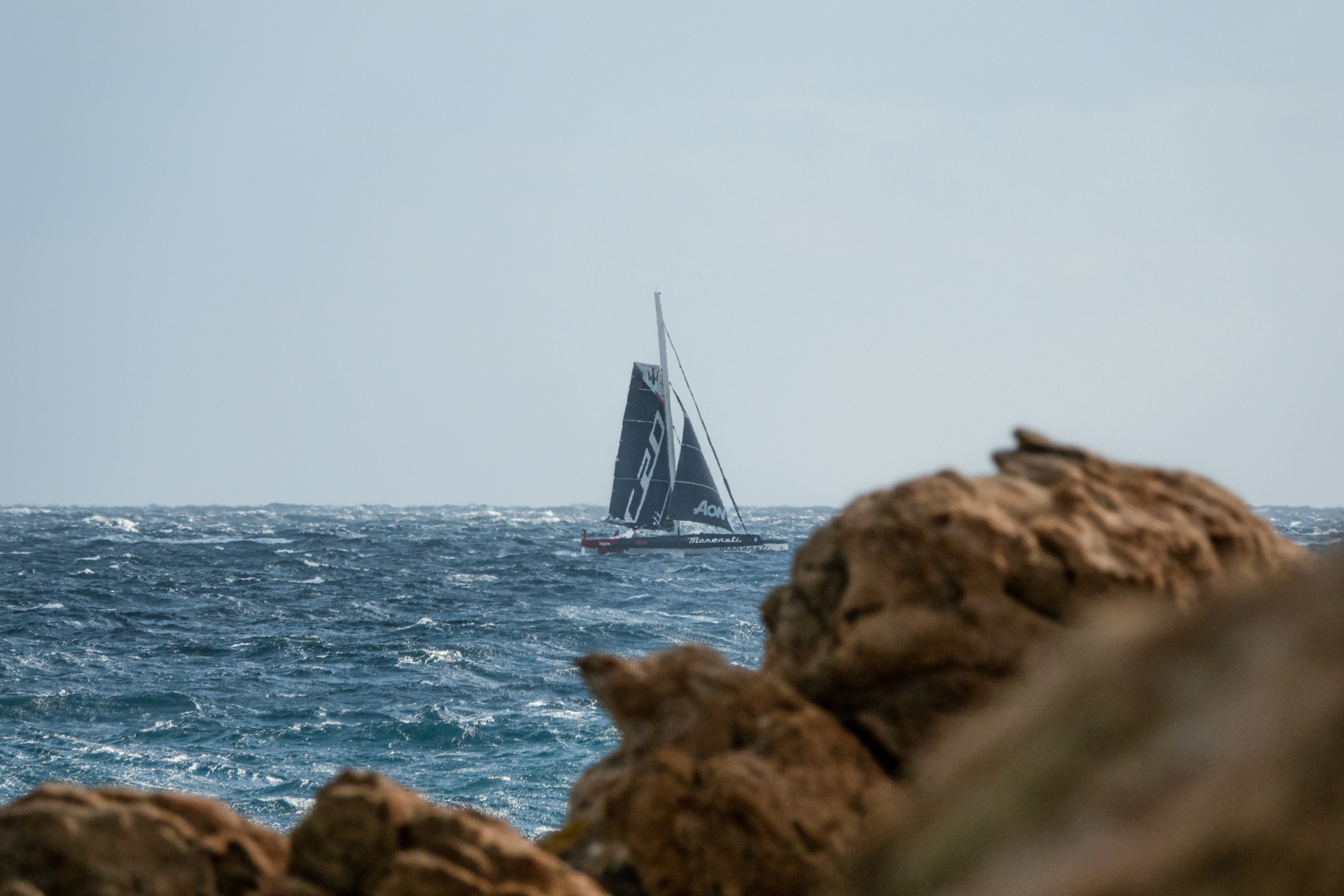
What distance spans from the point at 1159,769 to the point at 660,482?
74.4 metres

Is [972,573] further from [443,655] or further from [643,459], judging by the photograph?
[643,459]

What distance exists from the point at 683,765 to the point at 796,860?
1.99 ft

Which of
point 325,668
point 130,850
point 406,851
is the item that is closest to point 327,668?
point 325,668

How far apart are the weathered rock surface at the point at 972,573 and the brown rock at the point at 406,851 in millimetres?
1463

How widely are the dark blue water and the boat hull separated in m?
14.6

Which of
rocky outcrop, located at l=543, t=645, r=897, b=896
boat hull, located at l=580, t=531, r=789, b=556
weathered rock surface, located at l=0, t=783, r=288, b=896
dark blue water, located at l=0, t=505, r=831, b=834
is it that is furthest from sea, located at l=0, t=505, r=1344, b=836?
boat hull, located at l=580, t=531, r=789, b=556

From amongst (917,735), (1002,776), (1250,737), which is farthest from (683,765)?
(1250,737)

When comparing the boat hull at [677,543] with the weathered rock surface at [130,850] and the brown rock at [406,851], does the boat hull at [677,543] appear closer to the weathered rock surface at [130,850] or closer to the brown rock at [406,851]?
the weathered rock surface at [130,850]

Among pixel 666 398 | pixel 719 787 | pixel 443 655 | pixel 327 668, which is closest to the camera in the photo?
pixel 719 787

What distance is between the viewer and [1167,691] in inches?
132

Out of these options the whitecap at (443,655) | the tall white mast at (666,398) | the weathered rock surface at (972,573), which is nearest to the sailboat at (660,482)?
the tall white mast at (666,398)

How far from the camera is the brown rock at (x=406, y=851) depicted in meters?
4.03

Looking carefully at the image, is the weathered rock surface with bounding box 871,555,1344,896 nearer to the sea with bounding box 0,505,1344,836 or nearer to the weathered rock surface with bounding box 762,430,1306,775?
the weathered rock surface with bounding box 762,430,1306,775

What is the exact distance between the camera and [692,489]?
76.9 metres
